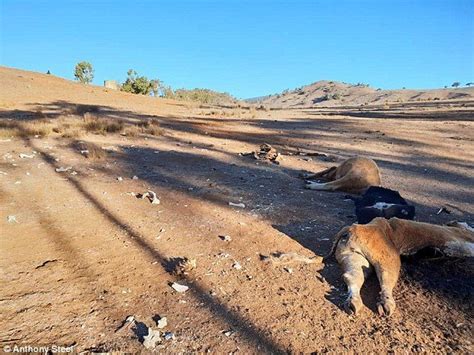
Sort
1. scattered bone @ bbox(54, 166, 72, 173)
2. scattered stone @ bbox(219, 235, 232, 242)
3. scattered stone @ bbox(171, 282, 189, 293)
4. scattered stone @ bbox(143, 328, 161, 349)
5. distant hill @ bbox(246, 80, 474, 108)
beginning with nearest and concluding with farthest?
1. scattered stone @ bbox(143, 328, 161, 349)
2. scattered stone @ bbox(171, 282, 189, 293)
3. scattered stone @ bbox(219, 235, 232, 242)
4. scattered bone @ bbox(54, 166, 72, 173)
5. distant hill @ bbox(246, 80, 474, 108)

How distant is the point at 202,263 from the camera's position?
3.92 m

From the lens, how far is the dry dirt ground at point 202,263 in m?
2.88

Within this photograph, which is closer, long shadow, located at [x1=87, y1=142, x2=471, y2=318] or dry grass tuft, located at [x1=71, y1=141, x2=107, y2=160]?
long shadow, located at [x1=87, y1=142, x2=471, y2=318]

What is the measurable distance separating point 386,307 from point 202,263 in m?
1.74

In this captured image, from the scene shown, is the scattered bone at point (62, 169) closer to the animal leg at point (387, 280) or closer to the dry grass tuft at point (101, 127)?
the dry grass tuft at point (101, 127)

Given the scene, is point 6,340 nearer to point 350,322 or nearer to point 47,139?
point 350,322

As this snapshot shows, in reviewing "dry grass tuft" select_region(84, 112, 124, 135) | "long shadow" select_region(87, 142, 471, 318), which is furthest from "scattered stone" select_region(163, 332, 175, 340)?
"dry grass tuft" select_region(84, 112, 124, 135)

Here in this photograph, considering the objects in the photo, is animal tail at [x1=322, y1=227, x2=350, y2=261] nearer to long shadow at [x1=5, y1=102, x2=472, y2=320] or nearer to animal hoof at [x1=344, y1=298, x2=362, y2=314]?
long shadow at [x1=5, y1=102, x2=472, y2=320]

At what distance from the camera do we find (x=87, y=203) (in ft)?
18.5

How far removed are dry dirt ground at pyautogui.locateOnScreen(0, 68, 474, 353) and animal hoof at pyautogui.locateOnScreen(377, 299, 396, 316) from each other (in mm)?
65

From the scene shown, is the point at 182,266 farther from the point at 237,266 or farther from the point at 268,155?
the point at 268,155

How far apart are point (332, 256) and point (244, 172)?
400 cm

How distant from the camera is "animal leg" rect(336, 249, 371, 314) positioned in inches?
125

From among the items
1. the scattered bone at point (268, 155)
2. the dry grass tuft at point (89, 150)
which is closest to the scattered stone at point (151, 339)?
the dry grass tuft at point (89, 150)
